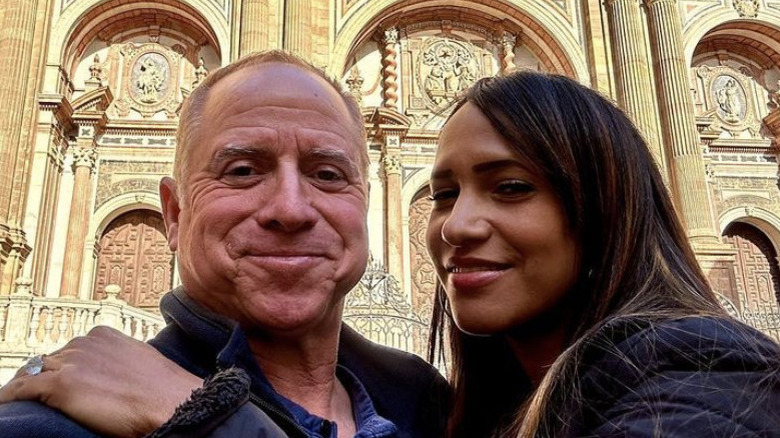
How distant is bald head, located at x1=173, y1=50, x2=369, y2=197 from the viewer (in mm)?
1559

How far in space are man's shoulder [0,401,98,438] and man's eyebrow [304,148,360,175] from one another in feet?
2.39

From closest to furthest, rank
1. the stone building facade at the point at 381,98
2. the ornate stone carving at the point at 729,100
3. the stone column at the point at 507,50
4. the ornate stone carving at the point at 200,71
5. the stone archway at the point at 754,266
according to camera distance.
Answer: the stone building facade at the point at 381,98
the ornate stone carving at the point at 200,71
the stone archway at the point at 754,266
the stone column at the point at 507,50
the ornate stone carving at the point at 729,100

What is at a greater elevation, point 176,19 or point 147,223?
point 176,19

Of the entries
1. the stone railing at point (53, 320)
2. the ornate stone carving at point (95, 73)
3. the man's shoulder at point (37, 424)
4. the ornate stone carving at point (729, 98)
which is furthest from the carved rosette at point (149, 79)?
the man's shoulder at point (37, 424)

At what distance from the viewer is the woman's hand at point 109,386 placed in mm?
966

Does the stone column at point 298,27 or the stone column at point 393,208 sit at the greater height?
the stone column at point 298,27

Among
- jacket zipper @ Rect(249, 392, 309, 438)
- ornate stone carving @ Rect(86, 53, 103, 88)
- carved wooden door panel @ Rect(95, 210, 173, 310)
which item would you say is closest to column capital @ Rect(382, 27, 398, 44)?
ornate stone carving @ Rect(86, 53, 103, 88)

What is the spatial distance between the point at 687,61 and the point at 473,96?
15.2m

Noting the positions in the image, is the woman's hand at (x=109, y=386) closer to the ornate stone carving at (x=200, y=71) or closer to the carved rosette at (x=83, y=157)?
the carved rosette at (x=83, y=157)

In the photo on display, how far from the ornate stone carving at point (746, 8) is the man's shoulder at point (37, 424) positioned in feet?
58.8

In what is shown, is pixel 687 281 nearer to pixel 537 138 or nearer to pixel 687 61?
pixel 537 138

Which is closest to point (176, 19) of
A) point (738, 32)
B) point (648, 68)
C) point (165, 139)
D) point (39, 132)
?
point (165, 139)

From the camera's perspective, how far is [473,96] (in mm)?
1612

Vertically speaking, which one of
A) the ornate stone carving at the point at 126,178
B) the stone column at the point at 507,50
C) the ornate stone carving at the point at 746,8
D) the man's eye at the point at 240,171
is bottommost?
the man's eye at the point at 240,171
